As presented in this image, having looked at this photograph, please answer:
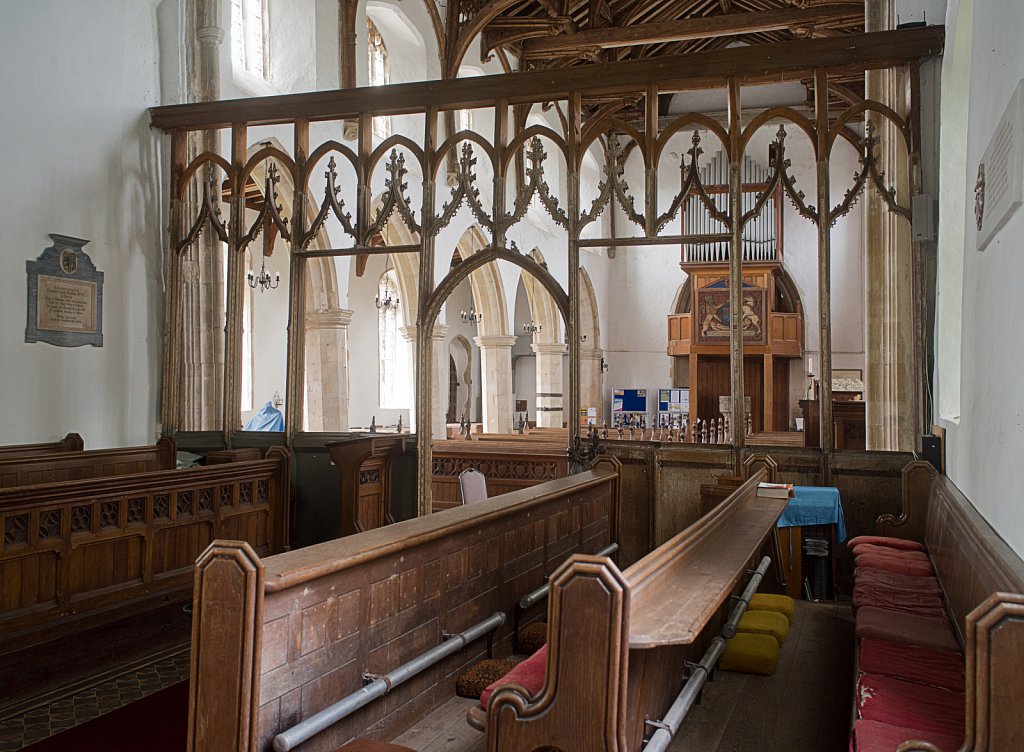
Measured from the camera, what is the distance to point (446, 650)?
8.85 feet

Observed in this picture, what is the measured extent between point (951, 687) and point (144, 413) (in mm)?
6234

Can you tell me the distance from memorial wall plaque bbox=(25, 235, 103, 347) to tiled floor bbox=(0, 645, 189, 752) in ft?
9.27

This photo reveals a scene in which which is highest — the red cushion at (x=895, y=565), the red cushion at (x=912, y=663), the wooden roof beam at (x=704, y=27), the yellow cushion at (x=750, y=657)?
the wooden roof beam at (x=704, y=27)

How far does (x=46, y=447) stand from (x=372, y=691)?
4.50 meters

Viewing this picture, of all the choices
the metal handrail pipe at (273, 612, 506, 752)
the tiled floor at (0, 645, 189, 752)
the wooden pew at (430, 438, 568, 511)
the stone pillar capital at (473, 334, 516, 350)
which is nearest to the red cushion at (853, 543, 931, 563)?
the metal handrail pipe at (273, 612, 506, 752)

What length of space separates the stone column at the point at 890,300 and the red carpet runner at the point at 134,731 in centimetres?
433

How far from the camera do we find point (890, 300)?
5848mm

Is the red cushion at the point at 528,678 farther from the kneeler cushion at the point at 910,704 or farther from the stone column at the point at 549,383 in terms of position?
the stone column at the point at 549,383

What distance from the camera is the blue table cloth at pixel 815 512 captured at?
4.68 m

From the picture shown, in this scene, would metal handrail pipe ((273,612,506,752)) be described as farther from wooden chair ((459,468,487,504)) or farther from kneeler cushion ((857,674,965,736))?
wooden chair ((459,468,487,504))

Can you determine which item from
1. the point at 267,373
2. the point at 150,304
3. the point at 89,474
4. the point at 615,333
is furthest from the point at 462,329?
the point at 89,474

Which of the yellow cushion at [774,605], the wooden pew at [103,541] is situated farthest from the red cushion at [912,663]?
the wooden pew at [103,541]

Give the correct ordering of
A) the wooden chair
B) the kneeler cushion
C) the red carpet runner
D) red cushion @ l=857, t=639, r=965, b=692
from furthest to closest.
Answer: the wooden chair < the red carpet runner < red cushion @ l=857, t=639, r=965, b=692 < the kneeler cushion

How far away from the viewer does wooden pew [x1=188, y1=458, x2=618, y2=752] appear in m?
1.95
